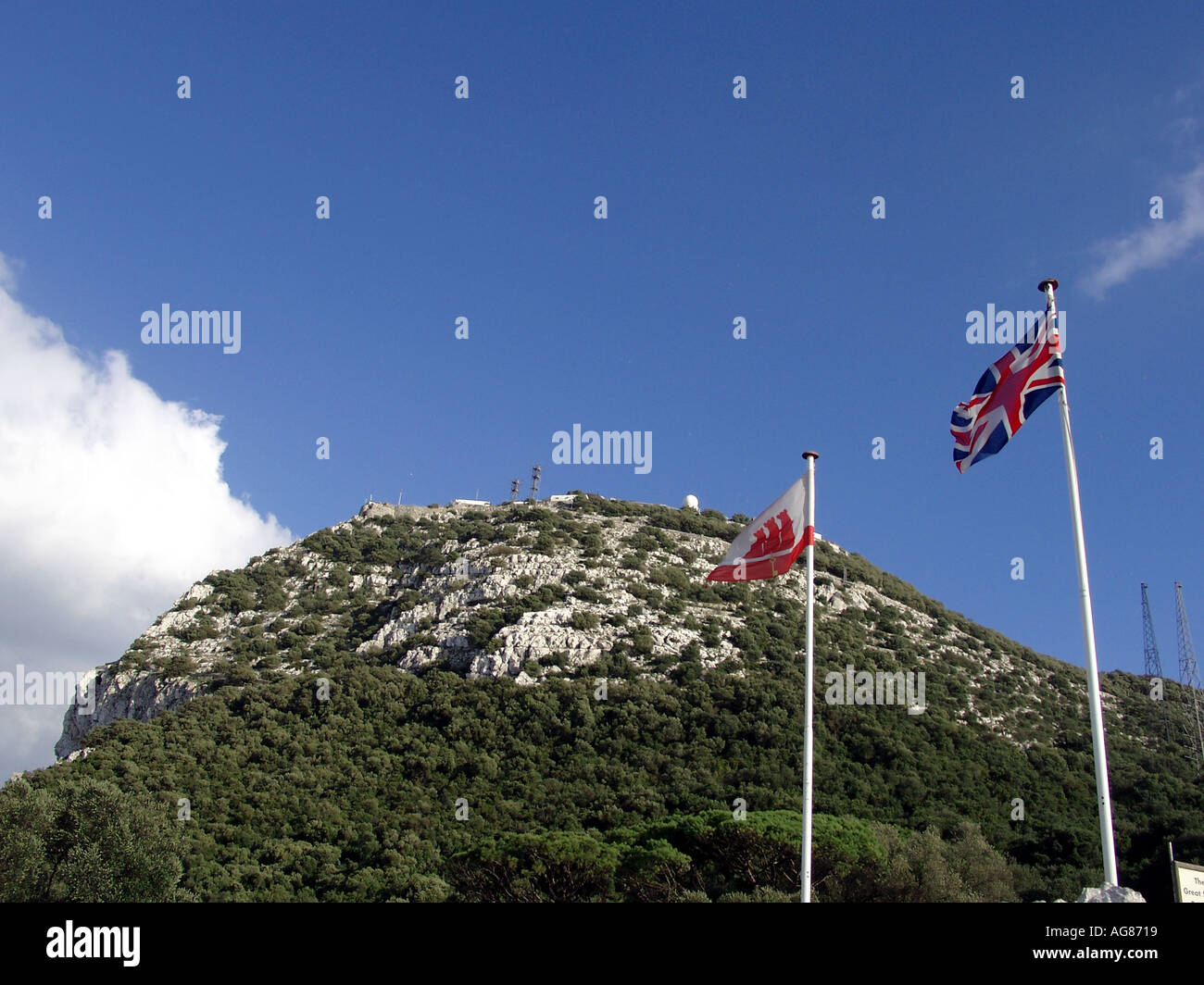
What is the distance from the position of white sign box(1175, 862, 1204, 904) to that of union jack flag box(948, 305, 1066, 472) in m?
6.44

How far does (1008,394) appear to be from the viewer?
46.8ft

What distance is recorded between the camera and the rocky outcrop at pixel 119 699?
176ft

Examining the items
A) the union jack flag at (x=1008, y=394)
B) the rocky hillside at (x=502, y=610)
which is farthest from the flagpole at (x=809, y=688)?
the rocky hillside at (x=502, y=610)

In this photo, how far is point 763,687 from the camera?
5006 centimetres

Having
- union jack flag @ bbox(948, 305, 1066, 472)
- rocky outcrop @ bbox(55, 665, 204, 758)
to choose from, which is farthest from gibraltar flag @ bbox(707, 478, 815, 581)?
rocky outcrop @ bbox(55, 665, 204, 758)

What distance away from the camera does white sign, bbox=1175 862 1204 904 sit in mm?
12586

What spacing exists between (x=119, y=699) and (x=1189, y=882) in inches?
2235

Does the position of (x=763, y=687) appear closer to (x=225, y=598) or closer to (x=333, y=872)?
(x=333, y=872)

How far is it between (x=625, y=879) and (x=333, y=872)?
12.3m

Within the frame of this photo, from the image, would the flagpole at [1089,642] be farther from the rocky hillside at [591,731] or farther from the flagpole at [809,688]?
the rocky hillside at [591,731]

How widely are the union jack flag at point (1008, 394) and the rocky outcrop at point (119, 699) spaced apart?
5033 centimetres

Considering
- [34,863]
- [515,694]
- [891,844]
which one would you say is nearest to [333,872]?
[34,863]

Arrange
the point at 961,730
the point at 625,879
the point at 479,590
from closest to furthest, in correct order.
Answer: the point at 625,879, the point at 961,730, the point at 479,590

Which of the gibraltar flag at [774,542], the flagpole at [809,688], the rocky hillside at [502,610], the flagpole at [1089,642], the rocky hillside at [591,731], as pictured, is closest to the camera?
the flagpole at [1089,642]
